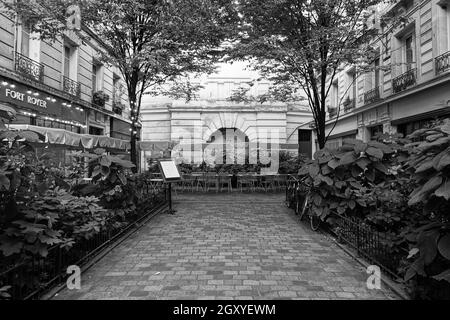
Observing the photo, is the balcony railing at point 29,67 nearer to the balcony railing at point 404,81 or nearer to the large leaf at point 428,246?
the large leaf at point 428,246

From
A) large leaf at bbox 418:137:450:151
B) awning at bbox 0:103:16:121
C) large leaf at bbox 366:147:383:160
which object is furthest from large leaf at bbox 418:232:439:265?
awning at bbox 0:103:16:121

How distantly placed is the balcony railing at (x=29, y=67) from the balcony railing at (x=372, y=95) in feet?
50.1

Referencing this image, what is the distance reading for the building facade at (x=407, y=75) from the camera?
11164mm

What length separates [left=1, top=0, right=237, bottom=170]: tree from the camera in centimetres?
858

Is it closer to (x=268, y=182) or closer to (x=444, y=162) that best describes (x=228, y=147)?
(x=268, y=182)

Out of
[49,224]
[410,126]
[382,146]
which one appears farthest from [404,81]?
[49,224]

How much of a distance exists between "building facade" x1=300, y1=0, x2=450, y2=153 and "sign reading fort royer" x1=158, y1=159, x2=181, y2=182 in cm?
622

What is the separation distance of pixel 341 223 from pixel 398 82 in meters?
10.3

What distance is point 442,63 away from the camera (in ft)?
36.2

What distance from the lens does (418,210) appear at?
4.61m

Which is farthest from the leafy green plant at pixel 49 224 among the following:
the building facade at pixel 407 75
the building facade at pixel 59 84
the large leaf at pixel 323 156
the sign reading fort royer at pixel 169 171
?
the building facade at pixel 407 75

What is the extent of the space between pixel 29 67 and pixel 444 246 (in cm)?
1337

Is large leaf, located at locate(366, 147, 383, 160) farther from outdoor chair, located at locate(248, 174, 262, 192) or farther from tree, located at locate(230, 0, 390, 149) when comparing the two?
outdoor chair, located at locate(248, 174, 262, 192)
